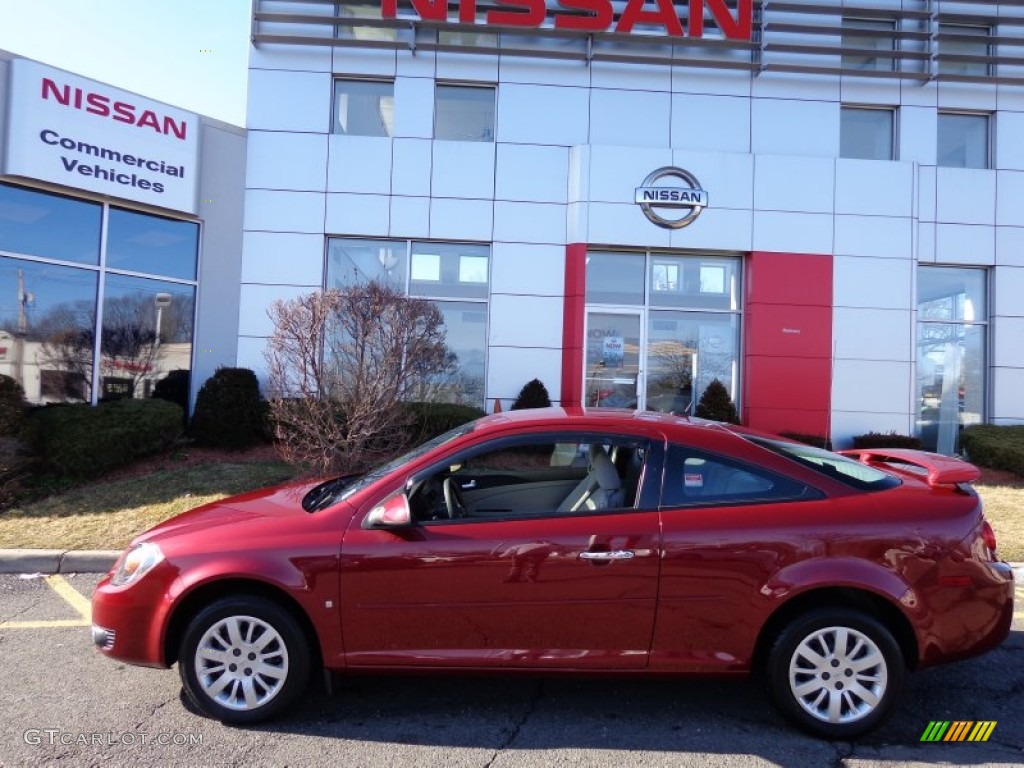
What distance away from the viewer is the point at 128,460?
8.93 meters

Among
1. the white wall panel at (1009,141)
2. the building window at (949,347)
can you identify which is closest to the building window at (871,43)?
the white wall panel at (1009,141)

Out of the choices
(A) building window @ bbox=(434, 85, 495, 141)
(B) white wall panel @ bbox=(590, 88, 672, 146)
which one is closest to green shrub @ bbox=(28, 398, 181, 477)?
(A) building window @ bbox=(434, 85, 495, 141)

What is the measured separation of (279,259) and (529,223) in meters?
4.24

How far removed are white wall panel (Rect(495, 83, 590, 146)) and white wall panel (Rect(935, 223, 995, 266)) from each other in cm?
653

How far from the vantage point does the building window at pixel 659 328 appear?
1170cm

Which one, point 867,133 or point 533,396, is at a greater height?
point 867,133

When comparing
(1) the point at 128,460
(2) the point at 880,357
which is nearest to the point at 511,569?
(1) the point at 128,460

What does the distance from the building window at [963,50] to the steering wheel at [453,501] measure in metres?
12.7

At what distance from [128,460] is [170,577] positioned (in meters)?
6.60

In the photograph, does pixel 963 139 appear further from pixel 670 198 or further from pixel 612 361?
pixel 612 361

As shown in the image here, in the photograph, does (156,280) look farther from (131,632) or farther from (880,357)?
(880,357)

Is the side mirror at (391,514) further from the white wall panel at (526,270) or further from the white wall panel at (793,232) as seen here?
the white wall panel at (793,232)

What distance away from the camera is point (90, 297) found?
33.3ft

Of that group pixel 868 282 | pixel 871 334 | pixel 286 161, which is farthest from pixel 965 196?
pixel 286 161
